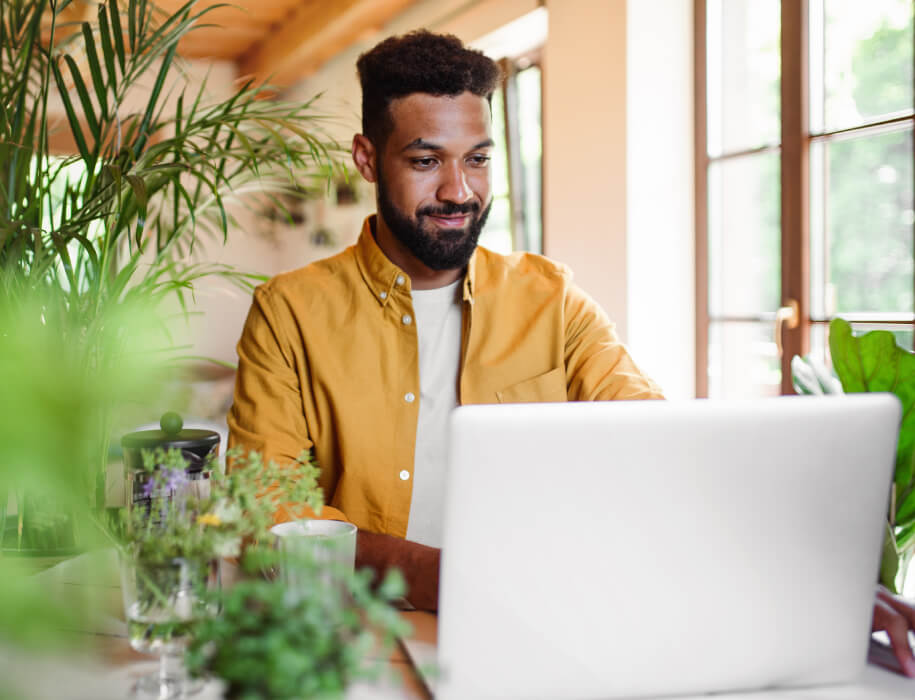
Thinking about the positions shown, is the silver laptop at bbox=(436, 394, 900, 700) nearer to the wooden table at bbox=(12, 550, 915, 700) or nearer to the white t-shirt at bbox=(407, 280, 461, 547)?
the wooden table at bbox=(12, 550, 915, 700)

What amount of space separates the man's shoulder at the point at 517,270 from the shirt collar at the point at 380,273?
5 centimetres

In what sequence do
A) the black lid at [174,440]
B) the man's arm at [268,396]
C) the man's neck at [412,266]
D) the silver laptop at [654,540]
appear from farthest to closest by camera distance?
the man's neck at [412,266] < the man's arm at [268,396] < the black lid at [174,440] < the silver laptop at [654,540]

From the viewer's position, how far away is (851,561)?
0.71m

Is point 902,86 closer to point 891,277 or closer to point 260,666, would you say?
point 891,277

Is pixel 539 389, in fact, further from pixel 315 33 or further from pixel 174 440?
pixel 315 33

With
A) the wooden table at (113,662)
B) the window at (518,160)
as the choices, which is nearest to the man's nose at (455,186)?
the wooden table at (113,662)

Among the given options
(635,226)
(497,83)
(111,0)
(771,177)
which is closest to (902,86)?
(771,177)

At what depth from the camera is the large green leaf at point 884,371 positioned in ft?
3.04

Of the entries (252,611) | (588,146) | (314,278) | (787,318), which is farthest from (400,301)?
(588,146)

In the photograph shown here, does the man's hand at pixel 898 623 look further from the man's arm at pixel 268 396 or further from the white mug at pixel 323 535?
the man's arm at pixel 268 396

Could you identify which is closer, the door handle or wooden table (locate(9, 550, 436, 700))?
wooden table (locate(9, 550, 436, 700))

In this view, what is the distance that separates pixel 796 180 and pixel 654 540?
7.87ft

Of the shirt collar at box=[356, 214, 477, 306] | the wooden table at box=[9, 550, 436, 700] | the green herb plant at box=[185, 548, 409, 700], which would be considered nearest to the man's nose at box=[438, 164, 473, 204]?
the shirt collar at box=[356, 214, 477, 306]

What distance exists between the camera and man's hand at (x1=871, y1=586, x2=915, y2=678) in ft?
→ 2.64
